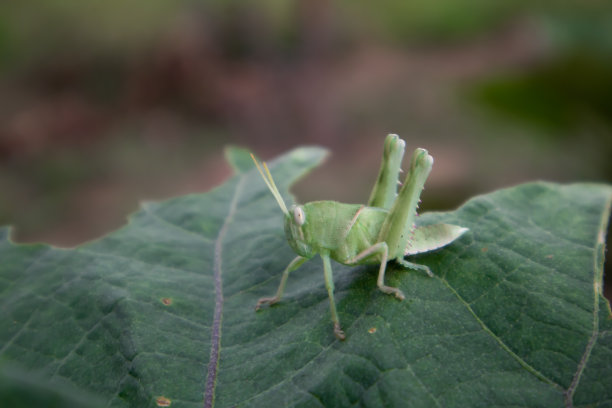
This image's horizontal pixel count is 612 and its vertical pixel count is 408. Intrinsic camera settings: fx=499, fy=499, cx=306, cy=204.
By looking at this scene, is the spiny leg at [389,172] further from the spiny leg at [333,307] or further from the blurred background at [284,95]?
the blurred background at [284,95]

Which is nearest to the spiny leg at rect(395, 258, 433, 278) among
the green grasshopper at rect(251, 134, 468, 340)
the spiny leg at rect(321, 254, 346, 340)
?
the green grasshopper at rect(251, 134, 468, 340)

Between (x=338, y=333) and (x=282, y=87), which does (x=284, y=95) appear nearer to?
(x=282, y=87)

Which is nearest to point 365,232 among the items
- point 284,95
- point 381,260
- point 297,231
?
point 381,260

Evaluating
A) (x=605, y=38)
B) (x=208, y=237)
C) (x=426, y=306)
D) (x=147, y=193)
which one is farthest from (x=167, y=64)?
(x=426, y=306)

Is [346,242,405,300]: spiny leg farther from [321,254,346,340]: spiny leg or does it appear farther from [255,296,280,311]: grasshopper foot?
[255,296,280,311]: grasshopper foot

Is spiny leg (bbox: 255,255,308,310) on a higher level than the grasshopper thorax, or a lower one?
lower

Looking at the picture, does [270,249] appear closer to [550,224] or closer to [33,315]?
[33,315]
